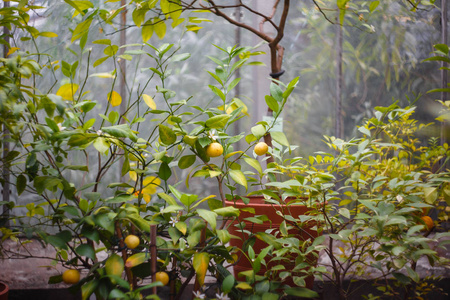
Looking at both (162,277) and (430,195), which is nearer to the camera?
(162,277)

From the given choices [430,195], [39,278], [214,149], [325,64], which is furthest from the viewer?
[325,64]

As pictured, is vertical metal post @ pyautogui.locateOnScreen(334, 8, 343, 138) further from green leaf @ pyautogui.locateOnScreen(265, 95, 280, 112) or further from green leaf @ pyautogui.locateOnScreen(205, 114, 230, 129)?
green leaf @ pyautogui.locateOnScreen(205, 114, 230, 129)

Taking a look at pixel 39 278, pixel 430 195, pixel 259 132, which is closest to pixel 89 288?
pixel 259 132

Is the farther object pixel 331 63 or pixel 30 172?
pixel 331 63

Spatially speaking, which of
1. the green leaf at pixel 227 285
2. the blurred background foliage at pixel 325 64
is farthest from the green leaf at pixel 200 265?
the blurred background foliage at pixel 325 64

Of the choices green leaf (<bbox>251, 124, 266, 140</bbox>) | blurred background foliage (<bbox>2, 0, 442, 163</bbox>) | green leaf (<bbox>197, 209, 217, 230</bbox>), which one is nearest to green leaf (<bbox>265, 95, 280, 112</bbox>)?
green leaf (<bbox>251, 124, 266, 140</bbox>)

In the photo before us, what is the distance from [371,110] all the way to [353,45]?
0.41 m

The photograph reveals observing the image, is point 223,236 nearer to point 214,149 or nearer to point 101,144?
point 214,149

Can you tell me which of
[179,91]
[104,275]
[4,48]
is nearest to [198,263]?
[104,275]

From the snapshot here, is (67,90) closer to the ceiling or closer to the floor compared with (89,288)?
closer to the ceiling

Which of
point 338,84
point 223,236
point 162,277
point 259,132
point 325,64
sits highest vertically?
point 325,64

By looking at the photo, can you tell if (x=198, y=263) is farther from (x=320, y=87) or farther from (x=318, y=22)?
(x=318, y=22)

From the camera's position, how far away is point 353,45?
7.83 ft

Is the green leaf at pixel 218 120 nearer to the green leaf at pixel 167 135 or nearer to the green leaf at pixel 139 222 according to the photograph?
the green leaf at pixel 167 135
